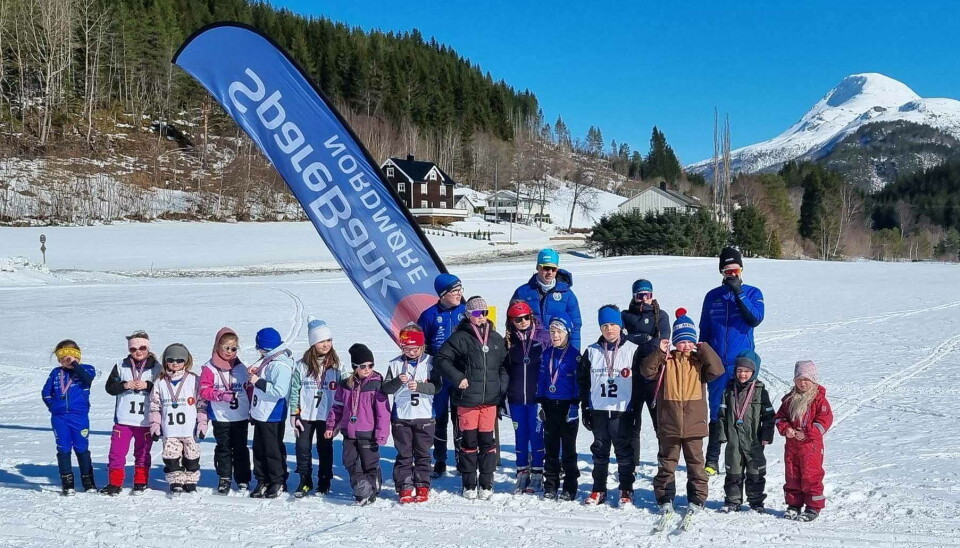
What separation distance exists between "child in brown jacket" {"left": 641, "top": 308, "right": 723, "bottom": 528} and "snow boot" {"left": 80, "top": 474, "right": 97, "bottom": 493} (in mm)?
4539

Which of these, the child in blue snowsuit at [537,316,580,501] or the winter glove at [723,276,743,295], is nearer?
the child in blue snowsuit at [537,316,580,501]

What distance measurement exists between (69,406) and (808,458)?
5.79 meters

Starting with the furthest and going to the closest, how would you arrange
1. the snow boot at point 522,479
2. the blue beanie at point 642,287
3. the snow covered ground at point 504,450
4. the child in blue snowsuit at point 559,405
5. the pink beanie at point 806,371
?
1. the blue beanie at point 642,287
2. the snow boot at point 522,479
3. the child in blue snowsuit at point 559,405
4. the pink beanie at point 806,371
5. the snow covered ground at point 504,450

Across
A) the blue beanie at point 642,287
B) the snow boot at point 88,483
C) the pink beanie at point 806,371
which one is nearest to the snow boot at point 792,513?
the pink beanie at point 806,371

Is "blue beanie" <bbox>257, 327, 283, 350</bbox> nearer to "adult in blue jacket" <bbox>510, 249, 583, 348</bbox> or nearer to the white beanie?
the white beanie

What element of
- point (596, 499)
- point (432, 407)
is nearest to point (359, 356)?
point (432, 407)

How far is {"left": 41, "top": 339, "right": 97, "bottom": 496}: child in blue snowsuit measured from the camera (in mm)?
5531

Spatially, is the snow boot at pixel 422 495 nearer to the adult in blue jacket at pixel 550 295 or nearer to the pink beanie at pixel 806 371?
the adult in blue jacket at pixel 550 295

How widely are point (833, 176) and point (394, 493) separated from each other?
8075 centimetres

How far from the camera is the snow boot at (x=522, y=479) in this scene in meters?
5.48

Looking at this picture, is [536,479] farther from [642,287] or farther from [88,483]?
[88,483]

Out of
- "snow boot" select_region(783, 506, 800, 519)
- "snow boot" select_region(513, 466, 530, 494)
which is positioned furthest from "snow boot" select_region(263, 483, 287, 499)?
"snow boot" select_region(783, 506, 800, 519)

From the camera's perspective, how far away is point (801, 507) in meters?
4.83

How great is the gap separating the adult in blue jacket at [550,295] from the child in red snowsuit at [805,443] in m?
1.77
